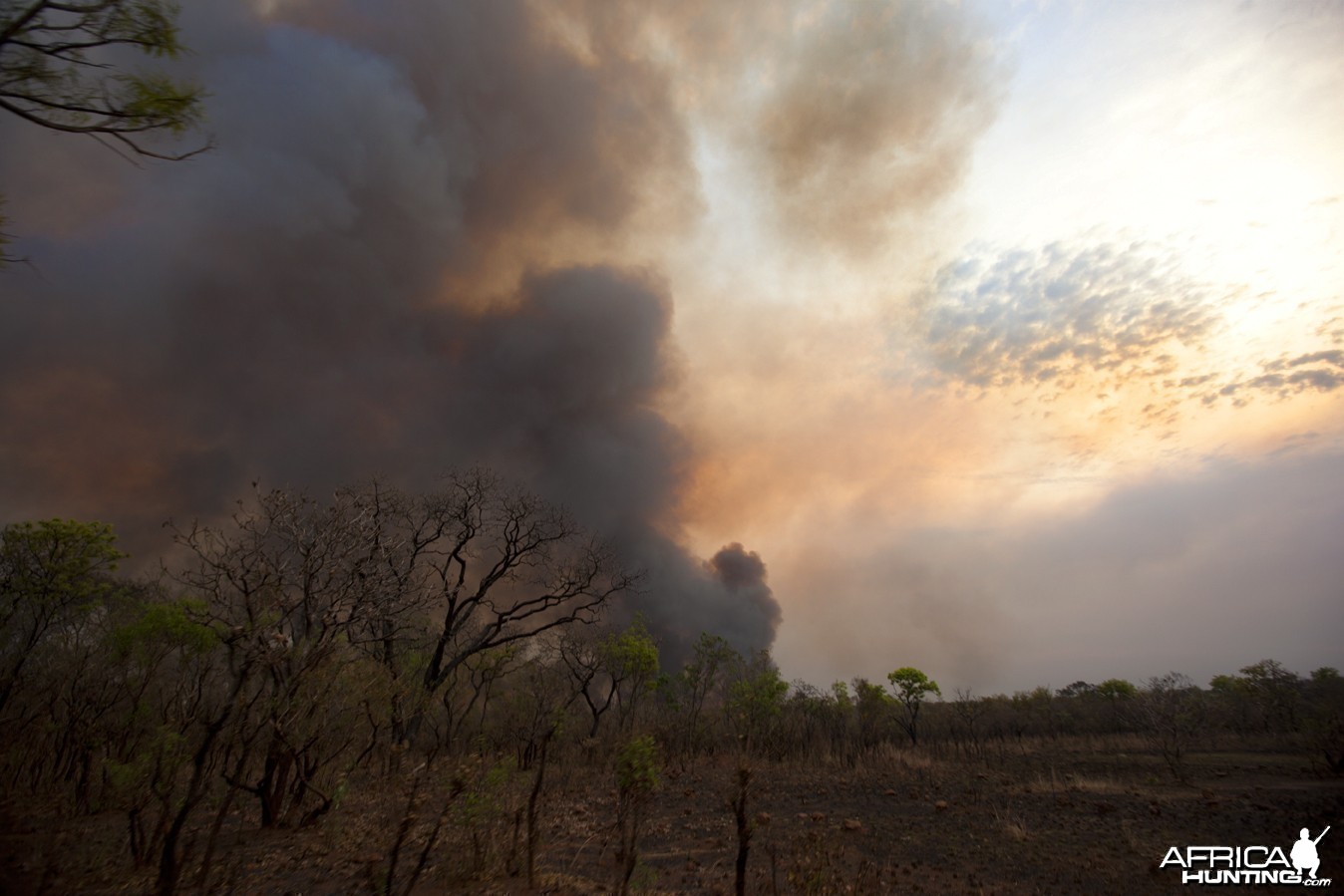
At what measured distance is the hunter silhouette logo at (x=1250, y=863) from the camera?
1034cm

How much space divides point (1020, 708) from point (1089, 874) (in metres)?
51.0

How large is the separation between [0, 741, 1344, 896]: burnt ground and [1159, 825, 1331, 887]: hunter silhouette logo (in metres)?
0.29

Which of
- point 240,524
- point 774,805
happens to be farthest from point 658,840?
point 240,524

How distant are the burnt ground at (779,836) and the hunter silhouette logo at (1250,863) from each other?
0.95 ft

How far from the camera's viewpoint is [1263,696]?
33594 millimetres

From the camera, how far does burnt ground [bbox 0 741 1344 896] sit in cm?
868

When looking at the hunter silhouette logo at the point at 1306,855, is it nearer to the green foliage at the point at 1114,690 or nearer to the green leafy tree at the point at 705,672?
the green leafy tree at the point at 705,672

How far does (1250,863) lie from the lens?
11320 mm

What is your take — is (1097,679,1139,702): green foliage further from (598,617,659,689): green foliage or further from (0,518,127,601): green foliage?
(0,518,127,601): green foliage

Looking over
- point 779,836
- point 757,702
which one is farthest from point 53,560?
point 757,702

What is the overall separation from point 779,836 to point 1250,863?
10.4m

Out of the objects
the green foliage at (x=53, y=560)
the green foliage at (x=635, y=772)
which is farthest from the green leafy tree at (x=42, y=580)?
the green foliage at (x=635, y=772)

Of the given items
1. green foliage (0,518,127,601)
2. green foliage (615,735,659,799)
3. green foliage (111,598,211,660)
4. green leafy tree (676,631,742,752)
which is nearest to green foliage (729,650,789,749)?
green leafy tree (676,631,742,752)

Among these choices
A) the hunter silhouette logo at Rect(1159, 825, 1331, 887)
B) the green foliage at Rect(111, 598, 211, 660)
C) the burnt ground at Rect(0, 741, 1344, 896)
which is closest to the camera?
the burnt ground at Rect(0, 741, 1344, 896)
